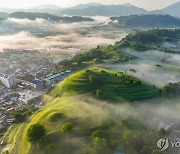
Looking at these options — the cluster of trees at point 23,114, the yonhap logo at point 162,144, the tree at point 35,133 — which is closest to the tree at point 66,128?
the tree at point 35,133

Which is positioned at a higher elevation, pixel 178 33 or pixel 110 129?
pixel 178 33

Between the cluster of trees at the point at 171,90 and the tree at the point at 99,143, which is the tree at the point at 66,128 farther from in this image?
the cluster of trees at the point at 171,90

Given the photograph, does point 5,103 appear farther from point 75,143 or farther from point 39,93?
point 75,143

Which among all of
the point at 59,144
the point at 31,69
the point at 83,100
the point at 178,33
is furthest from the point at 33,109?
the point at 178,33

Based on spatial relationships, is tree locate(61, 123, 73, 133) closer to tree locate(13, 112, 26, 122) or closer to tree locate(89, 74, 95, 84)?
tree locate(13, 112, 26, 122)

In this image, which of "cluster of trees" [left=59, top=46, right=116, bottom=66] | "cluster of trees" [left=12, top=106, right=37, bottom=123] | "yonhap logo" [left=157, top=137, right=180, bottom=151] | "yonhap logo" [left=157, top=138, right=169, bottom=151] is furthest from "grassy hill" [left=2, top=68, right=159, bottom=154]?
"cluster of trees" [left=59, top=46, right=116, bottom=66]

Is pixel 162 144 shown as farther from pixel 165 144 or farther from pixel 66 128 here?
pixel 66 128

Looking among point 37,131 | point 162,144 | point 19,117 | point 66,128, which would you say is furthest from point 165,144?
point 19,117
